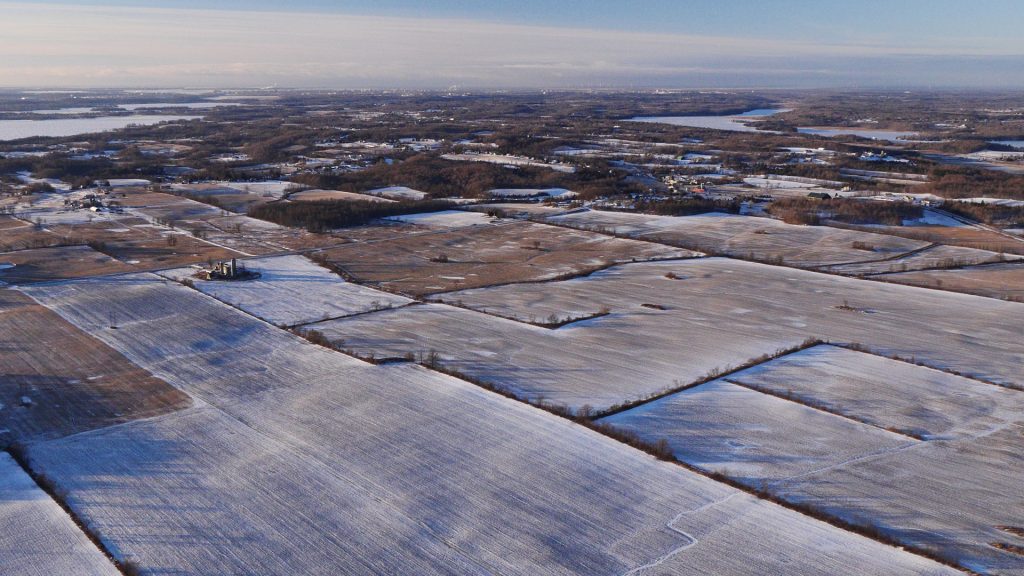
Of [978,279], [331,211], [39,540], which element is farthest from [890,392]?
[331,211]

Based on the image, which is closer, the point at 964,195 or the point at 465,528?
the point at 465,528

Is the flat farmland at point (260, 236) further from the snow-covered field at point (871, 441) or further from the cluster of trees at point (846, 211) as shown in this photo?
the cluster of trees at point (846, 211)

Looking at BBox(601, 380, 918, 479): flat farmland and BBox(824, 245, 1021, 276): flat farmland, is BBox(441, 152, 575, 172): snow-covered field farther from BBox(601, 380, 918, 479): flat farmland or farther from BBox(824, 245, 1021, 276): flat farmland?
BBox(601, 380, 918, 479): flat farmland

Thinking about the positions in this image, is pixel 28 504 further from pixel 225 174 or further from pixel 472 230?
pixel 225 174

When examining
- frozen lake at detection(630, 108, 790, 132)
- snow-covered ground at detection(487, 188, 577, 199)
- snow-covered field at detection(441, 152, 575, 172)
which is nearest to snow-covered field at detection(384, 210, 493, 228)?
snow-covered ground at detection(487, 188, 577, 199)

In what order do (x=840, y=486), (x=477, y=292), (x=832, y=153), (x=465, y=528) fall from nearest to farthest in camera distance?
(x=465, y=528) < (x=840, y=486) < (x=477, y=292) < (x=832, y=153)

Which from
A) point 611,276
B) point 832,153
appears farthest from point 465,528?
point 832,153

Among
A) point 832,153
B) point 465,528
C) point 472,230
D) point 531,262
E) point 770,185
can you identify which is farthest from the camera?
point 832,153
